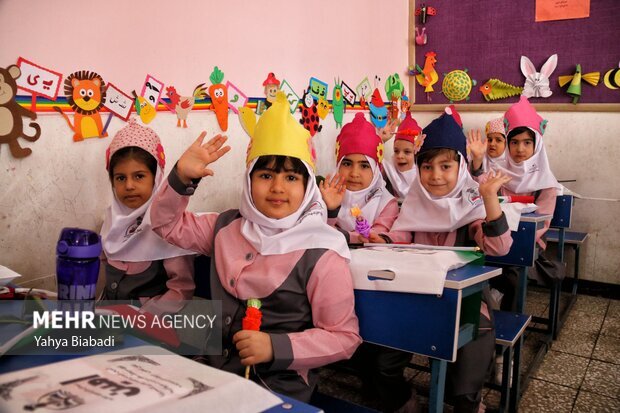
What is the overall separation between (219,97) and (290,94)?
2.06ft

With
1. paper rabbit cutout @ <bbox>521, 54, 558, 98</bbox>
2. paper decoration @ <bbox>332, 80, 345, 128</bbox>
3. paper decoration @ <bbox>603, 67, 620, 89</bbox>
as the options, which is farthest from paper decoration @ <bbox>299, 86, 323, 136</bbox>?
paper decoration @ <bbox>603, 67, 620, 89</bbox>

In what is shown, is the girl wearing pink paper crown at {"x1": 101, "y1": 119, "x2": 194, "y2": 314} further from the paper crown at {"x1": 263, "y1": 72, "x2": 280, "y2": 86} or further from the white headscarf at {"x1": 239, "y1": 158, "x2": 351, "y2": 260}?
the paper crown at {"x1": 263, "y1": 72, "x2": 280, "y2": 86}

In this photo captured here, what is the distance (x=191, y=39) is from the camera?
2.29m

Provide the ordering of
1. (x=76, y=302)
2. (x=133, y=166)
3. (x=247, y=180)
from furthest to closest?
(x=133, y=166) → (x=247, y=180) → (x=76, y=302)

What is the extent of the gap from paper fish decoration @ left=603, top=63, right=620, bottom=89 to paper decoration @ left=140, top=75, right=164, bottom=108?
3472mm

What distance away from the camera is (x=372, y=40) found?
4020 millimetres

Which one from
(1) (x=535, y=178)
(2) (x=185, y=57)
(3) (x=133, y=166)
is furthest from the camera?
(1) (x=535, y=178)

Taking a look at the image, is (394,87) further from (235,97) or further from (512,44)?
(235,97)

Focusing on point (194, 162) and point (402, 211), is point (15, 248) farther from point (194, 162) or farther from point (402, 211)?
point (402, 211)

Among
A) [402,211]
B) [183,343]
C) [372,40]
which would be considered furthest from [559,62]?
[183,343]

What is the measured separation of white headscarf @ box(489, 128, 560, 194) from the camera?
3.53 metres

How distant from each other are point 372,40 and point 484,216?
2.37 m

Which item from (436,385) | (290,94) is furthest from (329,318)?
(290,94)

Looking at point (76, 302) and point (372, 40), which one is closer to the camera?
point (76, 302)
